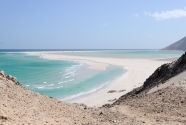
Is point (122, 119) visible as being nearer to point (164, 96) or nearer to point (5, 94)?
point (164, 96)

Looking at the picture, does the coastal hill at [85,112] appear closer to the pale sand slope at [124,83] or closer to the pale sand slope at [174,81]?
the pale sand slope at [174,81]

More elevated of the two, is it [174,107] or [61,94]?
[174,107]

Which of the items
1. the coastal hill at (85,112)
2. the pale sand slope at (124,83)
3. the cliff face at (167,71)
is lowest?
the pale sand slope at (124,83)

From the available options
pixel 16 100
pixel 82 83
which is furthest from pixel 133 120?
pixel 82 83

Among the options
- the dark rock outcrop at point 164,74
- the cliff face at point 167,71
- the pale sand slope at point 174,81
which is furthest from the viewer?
the cliff face at point 167,71

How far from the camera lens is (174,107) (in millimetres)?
9148

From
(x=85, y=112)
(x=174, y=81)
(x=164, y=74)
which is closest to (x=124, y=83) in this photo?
(x=164, y=74)

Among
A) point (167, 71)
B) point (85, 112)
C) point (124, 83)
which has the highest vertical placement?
point (167, 71)

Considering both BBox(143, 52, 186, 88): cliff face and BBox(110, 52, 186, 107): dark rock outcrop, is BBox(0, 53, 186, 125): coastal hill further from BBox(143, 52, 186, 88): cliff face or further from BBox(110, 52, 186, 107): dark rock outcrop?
BBox(143, 52, 186, 88): cliff face

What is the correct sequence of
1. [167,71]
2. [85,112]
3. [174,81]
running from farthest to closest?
1. [167,71]
2. [174,81]
3. [85,112]

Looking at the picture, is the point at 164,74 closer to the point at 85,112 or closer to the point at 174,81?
the point at 174,81

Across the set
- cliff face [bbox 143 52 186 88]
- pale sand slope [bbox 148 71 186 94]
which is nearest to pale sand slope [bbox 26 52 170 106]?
cliff face [bbox 143 52 186 88]

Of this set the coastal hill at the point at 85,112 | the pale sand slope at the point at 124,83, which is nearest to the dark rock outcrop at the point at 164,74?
the coastal hill at the point at 85,112

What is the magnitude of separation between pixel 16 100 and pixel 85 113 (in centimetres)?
240
